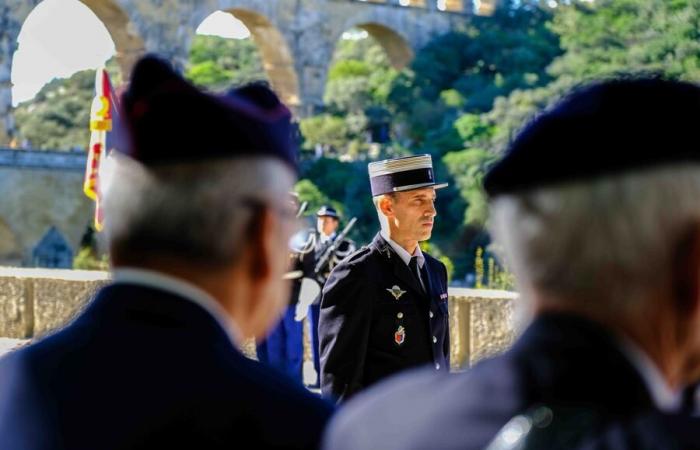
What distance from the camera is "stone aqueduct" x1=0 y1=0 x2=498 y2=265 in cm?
3180

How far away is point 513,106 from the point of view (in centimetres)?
3362

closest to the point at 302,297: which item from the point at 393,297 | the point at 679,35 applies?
the point at 393,297

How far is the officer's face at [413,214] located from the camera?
15.4ft

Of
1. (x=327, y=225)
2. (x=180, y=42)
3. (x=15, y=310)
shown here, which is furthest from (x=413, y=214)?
(x=180, y=42)

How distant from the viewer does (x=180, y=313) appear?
183cm

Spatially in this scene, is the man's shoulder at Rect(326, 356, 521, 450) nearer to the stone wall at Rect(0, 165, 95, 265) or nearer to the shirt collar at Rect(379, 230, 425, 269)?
the shirt collar at Rect(379, 230, 425, 269)

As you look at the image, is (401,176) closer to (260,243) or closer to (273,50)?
(260,243)

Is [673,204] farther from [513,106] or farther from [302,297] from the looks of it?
[513,106]

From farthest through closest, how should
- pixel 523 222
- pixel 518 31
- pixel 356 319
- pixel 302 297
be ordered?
pixel 518 31, pixel 302 297, pixel 356 319, pixel 523 222

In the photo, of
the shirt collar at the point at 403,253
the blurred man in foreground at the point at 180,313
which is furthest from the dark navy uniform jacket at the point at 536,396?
the shirt collar at the point at 403,253

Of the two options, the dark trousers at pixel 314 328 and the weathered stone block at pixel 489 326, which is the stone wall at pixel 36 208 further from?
the weathered stone block at pixel 489 326

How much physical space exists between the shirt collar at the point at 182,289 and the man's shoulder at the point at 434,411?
243 mm

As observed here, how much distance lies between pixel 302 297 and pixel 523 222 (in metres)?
7.94

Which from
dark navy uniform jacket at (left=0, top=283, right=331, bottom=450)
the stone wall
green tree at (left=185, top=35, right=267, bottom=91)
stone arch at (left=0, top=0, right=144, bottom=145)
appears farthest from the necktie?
green tree at (left=185, top=35, right=267, bottom=91)
